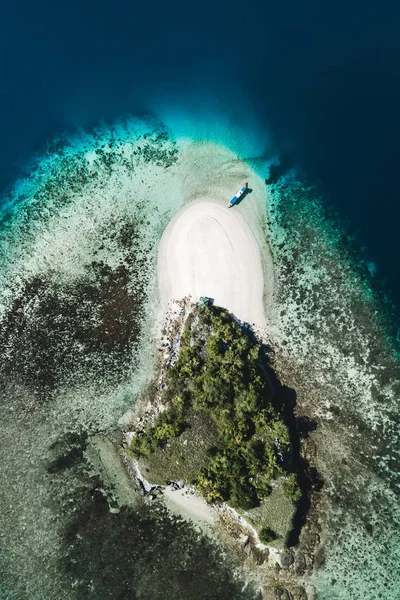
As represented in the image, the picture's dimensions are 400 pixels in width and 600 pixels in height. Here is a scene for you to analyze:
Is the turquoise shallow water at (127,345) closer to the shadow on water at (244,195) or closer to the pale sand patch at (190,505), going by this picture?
the pale sand patch at (190,505)

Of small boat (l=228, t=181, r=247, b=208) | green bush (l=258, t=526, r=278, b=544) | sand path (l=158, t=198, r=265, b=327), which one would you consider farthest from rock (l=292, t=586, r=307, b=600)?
small boat (l=228, t=181, r=247, b=208)

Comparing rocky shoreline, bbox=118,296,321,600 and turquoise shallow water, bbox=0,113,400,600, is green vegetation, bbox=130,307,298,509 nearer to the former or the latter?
rocky shoreline, bbox=118,296,321,600

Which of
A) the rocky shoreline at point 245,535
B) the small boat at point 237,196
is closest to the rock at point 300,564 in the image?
the rocky shoreline at point 245,535

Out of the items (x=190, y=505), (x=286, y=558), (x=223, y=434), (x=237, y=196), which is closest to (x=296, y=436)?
(x=223, y=434)

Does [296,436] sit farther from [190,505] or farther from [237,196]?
[237,196]

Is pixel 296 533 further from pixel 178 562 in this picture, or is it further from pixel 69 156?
pixel 69 156

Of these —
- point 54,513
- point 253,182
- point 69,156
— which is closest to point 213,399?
point 54,513
